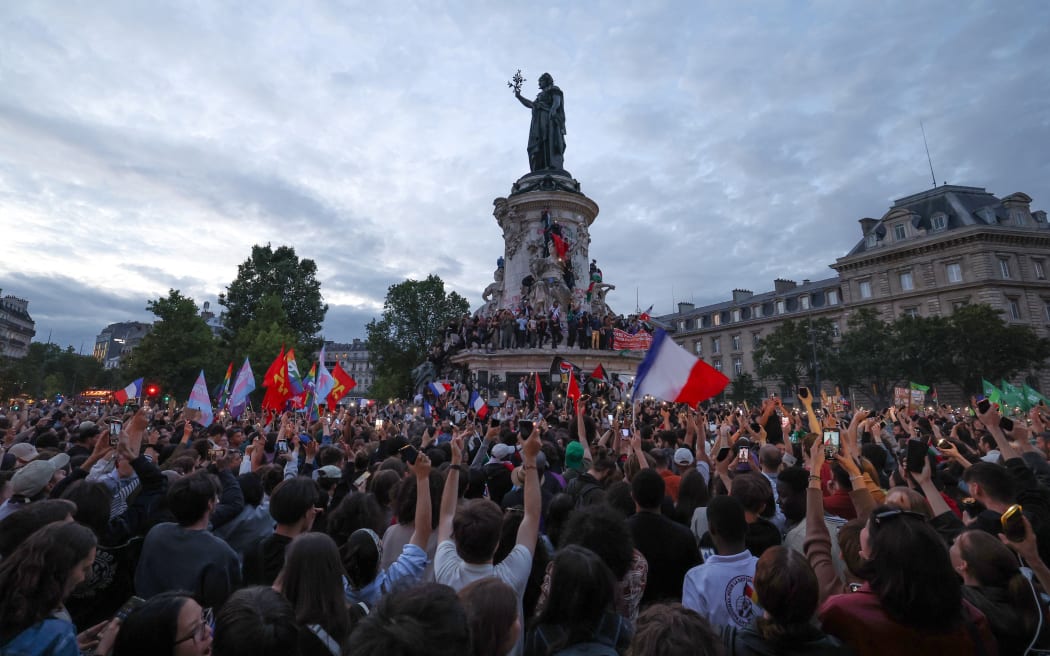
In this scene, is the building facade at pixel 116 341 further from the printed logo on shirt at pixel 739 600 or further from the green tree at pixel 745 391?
the printed logo on shirt at pixel 739 600

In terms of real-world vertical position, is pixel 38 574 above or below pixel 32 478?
below

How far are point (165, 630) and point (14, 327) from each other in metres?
120

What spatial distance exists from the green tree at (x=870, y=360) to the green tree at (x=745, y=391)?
38.1ft

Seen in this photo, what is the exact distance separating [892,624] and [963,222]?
216 feet

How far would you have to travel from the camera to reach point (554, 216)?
35.4 meters

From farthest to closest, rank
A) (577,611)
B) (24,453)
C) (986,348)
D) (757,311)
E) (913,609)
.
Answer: (757,311), (986,348), (24,453), (577,611), (913,609)

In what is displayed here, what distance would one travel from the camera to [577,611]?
2434mm

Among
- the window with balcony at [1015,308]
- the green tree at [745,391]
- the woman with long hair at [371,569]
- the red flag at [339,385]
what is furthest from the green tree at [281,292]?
the window with balcony at [1015,308]

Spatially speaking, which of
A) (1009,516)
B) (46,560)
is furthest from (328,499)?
(1009,516)

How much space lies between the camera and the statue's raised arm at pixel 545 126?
37.9m

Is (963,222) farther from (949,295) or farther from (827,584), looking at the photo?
(827,584)

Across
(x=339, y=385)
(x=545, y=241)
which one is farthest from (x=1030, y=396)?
(x=545, y=241)

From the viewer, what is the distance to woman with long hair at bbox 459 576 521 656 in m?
2.13

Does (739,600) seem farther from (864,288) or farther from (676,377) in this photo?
(864,288)
